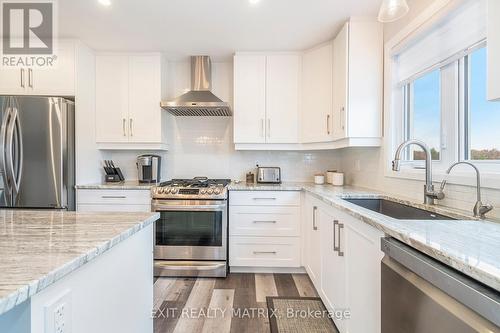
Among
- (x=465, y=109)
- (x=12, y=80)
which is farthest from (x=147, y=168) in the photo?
(x=465, y=109)

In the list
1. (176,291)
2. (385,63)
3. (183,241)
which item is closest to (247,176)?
(183,241)

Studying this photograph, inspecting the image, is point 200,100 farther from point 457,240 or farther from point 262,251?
point 457,240

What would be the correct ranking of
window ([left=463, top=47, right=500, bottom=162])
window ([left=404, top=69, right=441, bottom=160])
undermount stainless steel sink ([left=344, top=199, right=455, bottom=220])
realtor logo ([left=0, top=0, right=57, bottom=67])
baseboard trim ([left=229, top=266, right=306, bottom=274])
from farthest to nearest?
baseboard trim ([left=229, top=266, right=306, bottom=274]) → realtor logo ([left=0, top=0, right=57, bottom=67]) → window ([left=404, top=69, right=441, bottom=160]) → undermount stainless steel sink ([left=344, top=199, right=455, bottom=220]) → window ([left=463, top=47, right=500, bottom=162])

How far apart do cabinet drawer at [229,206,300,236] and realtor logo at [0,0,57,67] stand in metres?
2.37

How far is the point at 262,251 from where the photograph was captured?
264cm

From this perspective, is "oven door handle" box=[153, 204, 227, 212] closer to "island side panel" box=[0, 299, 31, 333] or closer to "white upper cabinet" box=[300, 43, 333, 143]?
"white upper cabinet" box=[300, 43, 333, 143]

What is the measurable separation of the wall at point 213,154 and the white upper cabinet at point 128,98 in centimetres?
31

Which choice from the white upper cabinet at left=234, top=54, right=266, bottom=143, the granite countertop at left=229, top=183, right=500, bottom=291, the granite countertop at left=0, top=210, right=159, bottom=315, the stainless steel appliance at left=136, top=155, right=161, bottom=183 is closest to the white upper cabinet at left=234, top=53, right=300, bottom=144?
the white upper cabinet at left=234, top=54, right=266, bottom=143

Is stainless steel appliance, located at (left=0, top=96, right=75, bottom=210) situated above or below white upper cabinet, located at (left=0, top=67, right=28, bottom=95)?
below

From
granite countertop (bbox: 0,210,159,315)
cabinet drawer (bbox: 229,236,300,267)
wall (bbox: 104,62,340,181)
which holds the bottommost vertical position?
cabinet drawer (bbox: 229,236,300,267)

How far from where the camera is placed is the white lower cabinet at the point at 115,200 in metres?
2.63

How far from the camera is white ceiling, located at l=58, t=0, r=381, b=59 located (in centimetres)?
208

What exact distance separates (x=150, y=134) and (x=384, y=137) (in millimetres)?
2390

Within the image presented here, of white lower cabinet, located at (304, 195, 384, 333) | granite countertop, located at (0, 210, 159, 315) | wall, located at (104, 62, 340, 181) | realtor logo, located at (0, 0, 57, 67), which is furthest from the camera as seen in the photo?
wall, located at (104, 62, 340, 181)
